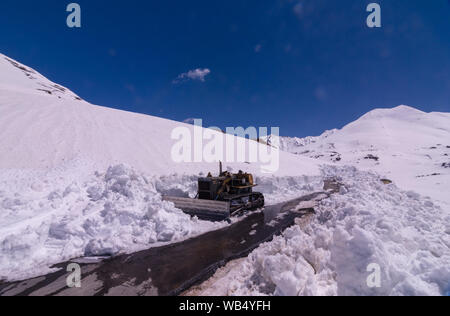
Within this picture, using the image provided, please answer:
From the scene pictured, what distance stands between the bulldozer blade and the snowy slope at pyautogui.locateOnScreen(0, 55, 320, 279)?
70 centimetres

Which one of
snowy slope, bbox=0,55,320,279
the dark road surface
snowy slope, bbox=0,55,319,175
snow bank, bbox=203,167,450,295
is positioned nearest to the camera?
snow bank, bbox=203,167,450,295

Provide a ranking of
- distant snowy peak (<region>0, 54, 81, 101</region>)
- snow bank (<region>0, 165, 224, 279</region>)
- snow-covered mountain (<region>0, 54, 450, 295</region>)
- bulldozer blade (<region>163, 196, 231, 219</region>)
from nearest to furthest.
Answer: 1. snow-covered mountain (<region>0, 54, 450, 295</region>)
2. snow bank (<region>0, 165, 224, 279</region>)
3. bulldozer blade (<region>163, 196, 231, 219</region>)
4. distant snowy peak (<region>0, 54, 81, 101</region>)

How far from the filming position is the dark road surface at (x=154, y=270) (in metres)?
4.09

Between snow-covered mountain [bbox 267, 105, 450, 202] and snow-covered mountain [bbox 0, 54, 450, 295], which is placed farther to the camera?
snow-covered mountain [bbox 267, 105, 450, 202]

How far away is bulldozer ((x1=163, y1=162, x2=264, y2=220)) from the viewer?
28.8ft

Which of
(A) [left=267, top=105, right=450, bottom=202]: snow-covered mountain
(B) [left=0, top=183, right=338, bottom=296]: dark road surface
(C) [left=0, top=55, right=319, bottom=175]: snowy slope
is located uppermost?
A: (A) [left=267, top=105, right=450, bottom=202]: snow-covered mountain

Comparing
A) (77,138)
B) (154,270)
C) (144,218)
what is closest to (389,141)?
(144,218)

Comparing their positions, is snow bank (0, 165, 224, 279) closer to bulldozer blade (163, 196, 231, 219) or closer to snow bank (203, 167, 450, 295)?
bulldozer blade (163, 196, 231, 219)

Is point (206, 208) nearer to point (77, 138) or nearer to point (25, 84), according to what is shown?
point (77, 138)

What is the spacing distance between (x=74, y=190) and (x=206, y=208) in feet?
16.0

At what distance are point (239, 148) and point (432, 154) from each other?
54.5 m

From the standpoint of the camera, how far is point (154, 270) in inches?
191

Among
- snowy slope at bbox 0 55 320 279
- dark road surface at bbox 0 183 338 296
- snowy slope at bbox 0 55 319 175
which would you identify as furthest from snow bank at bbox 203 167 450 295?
snowy slope at bbox 0 55 319 175
